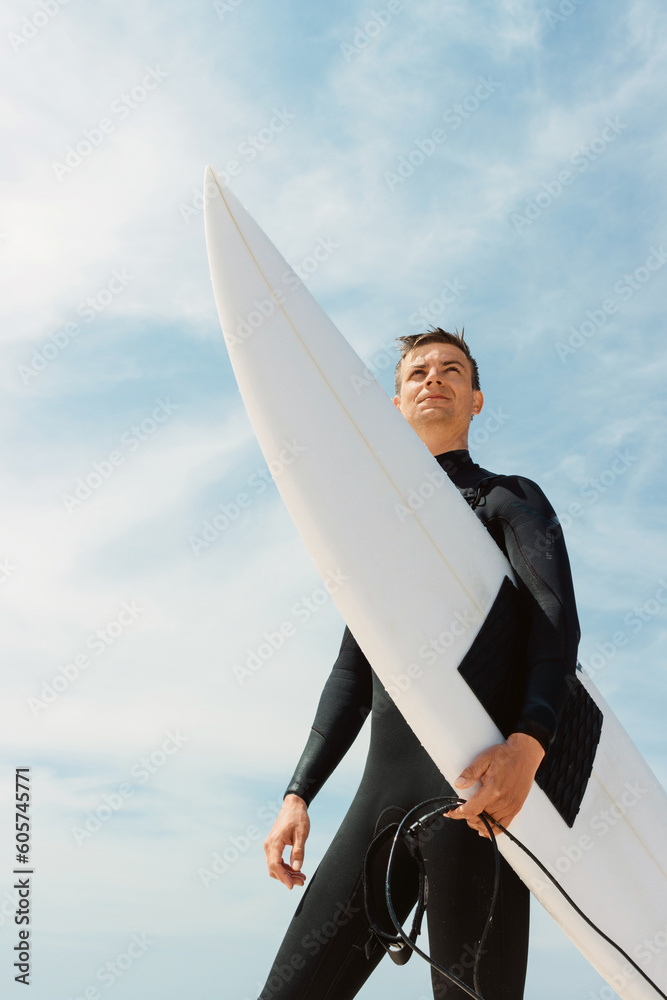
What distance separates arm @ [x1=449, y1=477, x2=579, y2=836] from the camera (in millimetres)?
1664

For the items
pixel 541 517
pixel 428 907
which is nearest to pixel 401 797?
pixel 428 907

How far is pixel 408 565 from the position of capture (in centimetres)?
211

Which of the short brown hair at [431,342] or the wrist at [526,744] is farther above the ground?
the short brown hair at [431,342]

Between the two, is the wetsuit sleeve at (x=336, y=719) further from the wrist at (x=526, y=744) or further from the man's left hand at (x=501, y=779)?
the wrist at (x=526, y=744)

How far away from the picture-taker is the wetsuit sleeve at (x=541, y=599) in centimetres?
176

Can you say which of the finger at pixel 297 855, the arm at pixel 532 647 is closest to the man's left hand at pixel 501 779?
the arm at pixel 532 647

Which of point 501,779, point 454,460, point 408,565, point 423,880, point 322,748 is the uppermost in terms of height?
point 454,460

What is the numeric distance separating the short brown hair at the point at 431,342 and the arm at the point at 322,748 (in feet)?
3.11

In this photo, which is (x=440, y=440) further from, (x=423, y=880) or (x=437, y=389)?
(x=423, y=880)

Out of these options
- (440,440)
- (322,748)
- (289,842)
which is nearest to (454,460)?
(440,440)

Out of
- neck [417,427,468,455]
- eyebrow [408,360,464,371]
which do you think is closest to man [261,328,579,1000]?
neck [417,427,468,455]

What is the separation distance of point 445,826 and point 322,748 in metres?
0.50

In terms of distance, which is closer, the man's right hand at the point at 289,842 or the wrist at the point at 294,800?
the man's right hand at the point at 289,842

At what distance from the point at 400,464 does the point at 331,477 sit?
0.21 m
